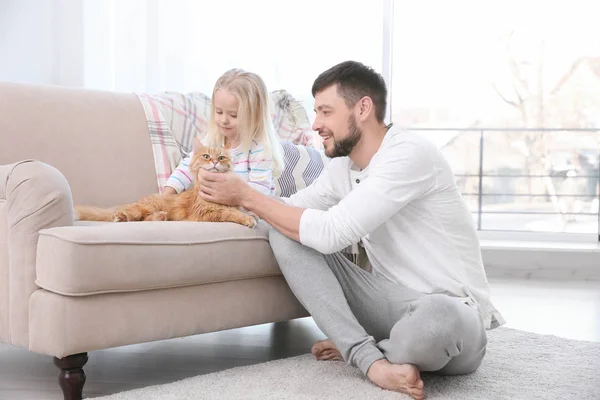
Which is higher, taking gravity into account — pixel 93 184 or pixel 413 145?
pixel 413 145

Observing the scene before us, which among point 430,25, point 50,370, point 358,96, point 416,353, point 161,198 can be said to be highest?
point 430,25

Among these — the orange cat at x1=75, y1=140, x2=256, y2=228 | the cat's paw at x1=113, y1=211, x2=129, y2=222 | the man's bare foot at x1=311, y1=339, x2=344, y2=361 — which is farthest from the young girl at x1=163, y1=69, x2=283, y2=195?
the man's bare foot at x1=311, y1=339, x2=344, y2=361

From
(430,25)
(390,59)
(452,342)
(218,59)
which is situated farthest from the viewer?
(430,25)

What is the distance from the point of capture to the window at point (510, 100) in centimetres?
561

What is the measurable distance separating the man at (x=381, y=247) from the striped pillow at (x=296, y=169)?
2.17 ft

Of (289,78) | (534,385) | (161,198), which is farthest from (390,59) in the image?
(534,385)

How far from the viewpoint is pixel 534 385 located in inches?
84.7

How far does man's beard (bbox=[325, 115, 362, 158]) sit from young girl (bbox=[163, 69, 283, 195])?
419mm

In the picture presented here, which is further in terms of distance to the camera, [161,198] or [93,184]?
[93,184]

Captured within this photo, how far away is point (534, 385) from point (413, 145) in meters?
0.77

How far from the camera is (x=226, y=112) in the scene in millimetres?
2555

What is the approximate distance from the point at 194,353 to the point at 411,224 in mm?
936

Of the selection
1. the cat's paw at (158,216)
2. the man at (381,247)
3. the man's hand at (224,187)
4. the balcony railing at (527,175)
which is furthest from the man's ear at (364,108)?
the balcony railing at (527,175)

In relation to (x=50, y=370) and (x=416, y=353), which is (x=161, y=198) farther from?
(x=416, y=353)
